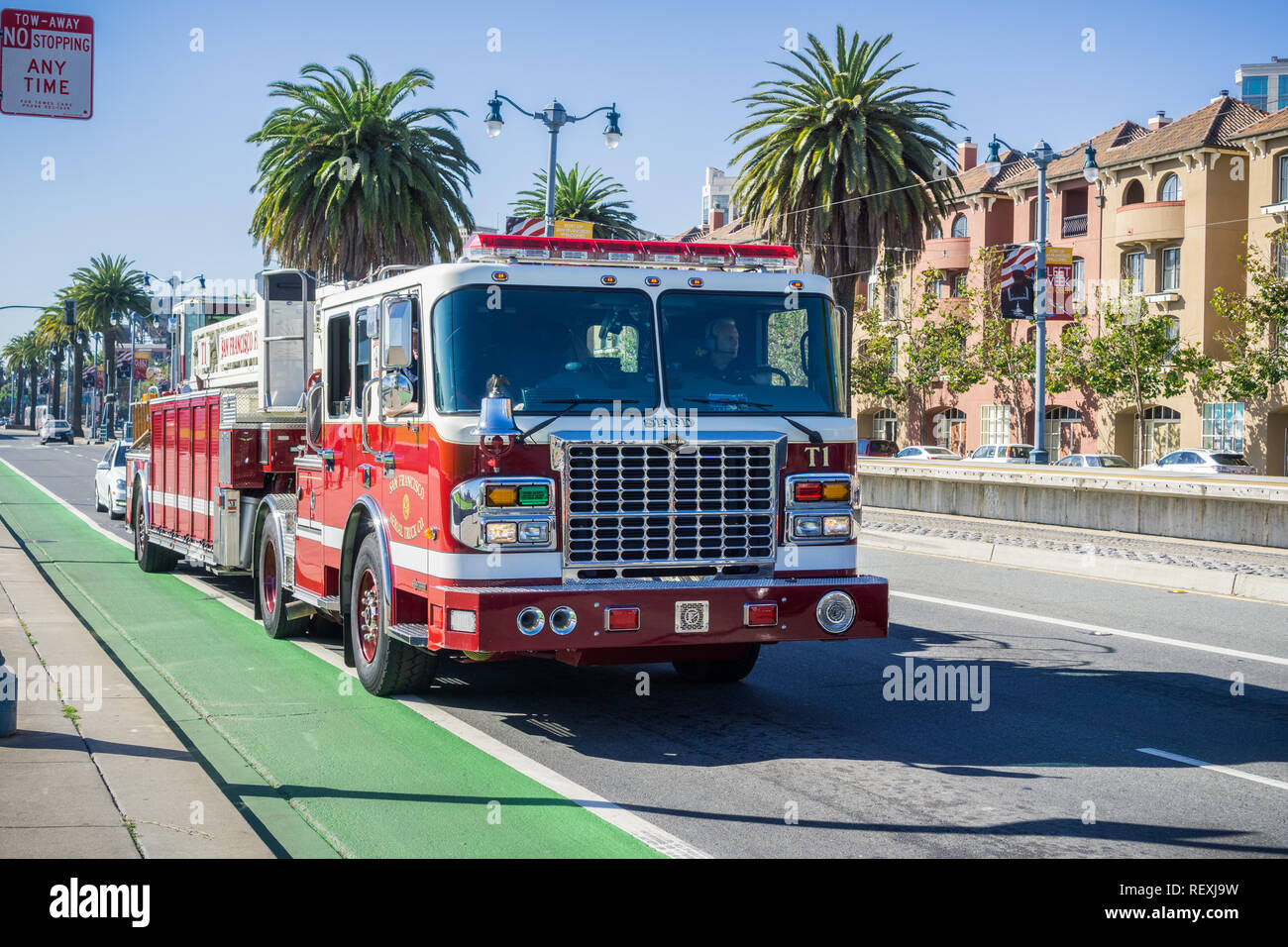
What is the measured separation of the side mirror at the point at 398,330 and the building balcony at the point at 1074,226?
4856 centimetres

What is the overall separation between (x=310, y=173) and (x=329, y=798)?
3111 centimetres

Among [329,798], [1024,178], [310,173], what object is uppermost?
[1024,178]

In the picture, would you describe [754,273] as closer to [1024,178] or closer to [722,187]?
[1024,178]

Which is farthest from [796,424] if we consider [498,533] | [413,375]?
[413,375]

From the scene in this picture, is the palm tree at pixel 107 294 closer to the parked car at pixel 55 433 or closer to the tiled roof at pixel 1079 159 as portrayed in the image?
the parked car at pixel 55 433

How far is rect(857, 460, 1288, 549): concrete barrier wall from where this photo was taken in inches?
775

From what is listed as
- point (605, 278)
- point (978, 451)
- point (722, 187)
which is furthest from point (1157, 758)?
point (722, 187)

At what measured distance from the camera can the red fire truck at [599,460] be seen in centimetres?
791

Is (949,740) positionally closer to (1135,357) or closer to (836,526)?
(836,526)

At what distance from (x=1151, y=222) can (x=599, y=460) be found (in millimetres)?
44845

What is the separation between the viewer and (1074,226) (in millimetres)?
54000

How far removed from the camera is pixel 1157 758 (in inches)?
307

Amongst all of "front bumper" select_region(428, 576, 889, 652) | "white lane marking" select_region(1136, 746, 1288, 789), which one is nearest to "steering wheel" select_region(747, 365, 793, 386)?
"front bumper" select_region(428, 576, 889, 652)

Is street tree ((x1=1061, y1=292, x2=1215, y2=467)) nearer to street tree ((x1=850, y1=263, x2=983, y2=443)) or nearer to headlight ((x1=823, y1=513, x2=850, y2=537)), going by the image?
street tree ((x1=850, y1=263, x2=983, y2=443))
